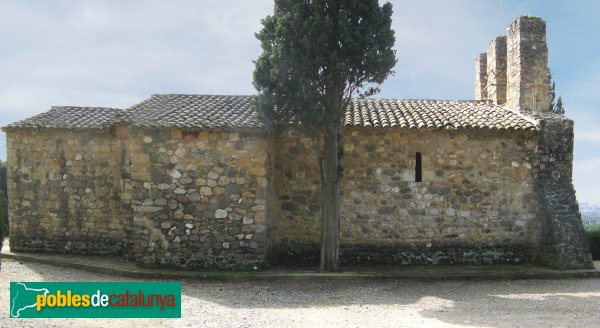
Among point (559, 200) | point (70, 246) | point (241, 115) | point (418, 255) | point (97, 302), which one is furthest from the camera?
point (70, 246)

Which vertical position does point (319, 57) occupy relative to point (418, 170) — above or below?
above

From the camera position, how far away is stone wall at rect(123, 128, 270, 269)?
10.4 meters

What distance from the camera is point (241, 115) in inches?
437

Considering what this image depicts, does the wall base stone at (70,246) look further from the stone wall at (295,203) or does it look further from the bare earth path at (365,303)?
the stone wall at (295,203)

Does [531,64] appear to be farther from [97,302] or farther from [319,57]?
[97,302]

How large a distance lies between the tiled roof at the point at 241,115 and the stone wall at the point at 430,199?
13.2 inches

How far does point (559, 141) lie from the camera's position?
37.6 ft

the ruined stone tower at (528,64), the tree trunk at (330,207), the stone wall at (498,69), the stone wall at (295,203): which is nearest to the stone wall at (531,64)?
the ruined stone tower at (528,64)

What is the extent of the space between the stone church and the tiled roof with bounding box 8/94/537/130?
5cm

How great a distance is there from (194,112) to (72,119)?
4.05 m

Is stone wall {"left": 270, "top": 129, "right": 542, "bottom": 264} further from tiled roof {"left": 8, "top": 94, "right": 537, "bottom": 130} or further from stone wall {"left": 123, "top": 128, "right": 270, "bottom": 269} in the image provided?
stone wall {"left": 123, "top": 128, "right": 270, "bottom": 269}

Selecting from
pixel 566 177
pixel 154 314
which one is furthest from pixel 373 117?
pixel 154 314

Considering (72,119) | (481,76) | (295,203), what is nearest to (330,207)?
(295,203)

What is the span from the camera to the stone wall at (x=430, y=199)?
11508 millimetres
